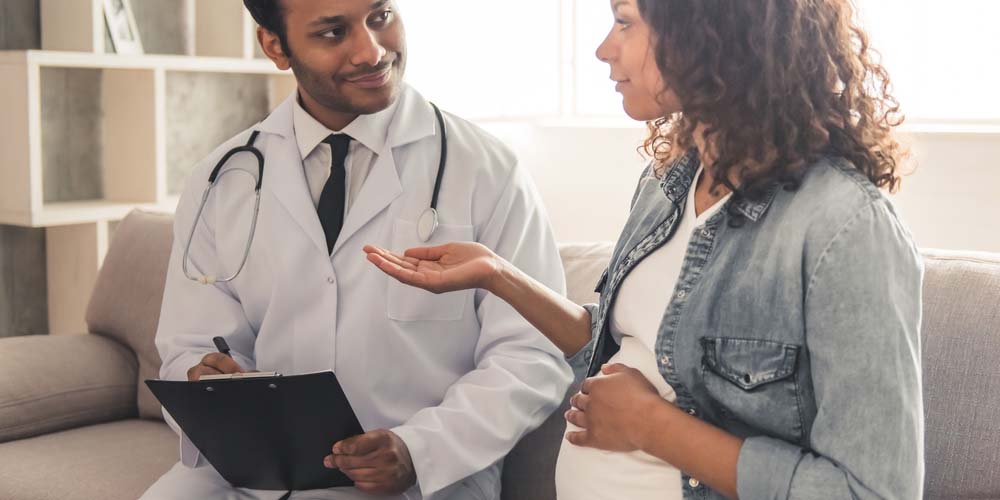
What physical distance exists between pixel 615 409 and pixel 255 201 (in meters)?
0.85

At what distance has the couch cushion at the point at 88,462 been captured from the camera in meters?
2.01

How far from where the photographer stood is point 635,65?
1227mm

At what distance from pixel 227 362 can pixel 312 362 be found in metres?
0.14

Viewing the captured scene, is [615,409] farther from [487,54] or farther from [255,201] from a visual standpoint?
[487,54]

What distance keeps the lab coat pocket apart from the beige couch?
0.27 m

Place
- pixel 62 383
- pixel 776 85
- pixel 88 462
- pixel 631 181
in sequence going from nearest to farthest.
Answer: pixel 776 85, pixel 88 462, pixel 62 383, pixel 631 181

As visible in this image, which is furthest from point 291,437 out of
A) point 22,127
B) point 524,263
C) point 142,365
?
point 22,127

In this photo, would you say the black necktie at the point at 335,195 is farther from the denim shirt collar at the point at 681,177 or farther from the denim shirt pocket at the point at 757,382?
the denim shirt pocket at the point at 757,382

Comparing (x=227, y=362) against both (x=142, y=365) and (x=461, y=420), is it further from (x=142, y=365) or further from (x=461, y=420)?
(x=142, y=365)

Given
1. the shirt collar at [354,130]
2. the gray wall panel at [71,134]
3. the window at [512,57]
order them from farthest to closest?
1. the window at [512,57]
2. the gray wall panel at [71,134]
3. the shirt collar at [354,130]

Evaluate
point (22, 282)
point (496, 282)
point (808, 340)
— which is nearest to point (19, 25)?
point (22, 282)

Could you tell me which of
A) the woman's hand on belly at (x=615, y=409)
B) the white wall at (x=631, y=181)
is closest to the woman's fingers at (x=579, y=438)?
the woman's hand on belly at (x=615, y=409)

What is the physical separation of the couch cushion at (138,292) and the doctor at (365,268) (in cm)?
57

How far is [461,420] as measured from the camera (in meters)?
1.66
